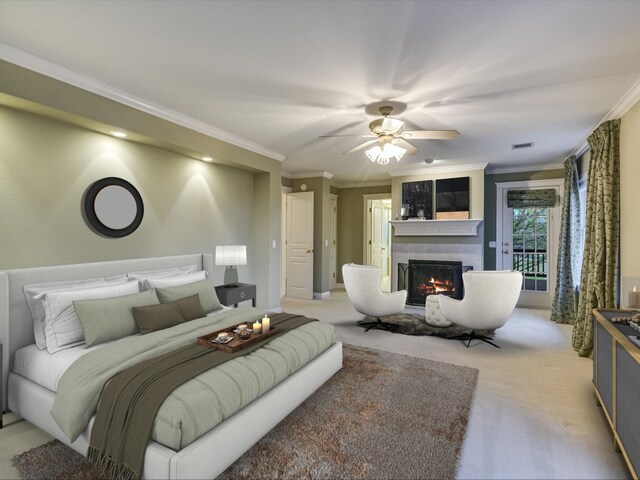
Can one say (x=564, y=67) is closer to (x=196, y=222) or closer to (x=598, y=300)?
(x=598, y=300)

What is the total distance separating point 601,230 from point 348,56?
307 centimetres

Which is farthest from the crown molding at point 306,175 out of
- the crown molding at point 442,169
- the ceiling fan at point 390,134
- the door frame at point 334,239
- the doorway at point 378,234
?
the ceiling fan at point 390,134

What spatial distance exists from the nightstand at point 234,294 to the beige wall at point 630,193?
4034mm

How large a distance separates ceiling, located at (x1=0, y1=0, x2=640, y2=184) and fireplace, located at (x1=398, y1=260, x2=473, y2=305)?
113 inches

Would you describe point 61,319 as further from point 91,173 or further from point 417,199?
point 417,199

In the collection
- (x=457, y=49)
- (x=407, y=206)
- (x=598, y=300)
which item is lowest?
(x=598, y=300)

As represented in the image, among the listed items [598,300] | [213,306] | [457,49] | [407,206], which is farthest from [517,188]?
[213,306]

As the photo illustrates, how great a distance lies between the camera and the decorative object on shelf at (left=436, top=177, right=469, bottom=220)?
233 inches

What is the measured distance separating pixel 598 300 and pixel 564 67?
2.29 metres

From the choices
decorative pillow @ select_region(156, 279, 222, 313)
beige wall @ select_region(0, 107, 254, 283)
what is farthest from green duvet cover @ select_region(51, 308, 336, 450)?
beige wall @ select_region(0, 107, 254, 283)

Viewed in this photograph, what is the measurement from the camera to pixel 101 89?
2.87 m

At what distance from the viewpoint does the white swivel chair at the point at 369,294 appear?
168 inches

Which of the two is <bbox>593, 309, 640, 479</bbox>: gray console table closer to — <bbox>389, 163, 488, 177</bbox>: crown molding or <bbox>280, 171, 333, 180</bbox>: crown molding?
<bbox>389, 163, 488, 177</bbox>: crown molding

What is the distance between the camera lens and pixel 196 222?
4.38 m
